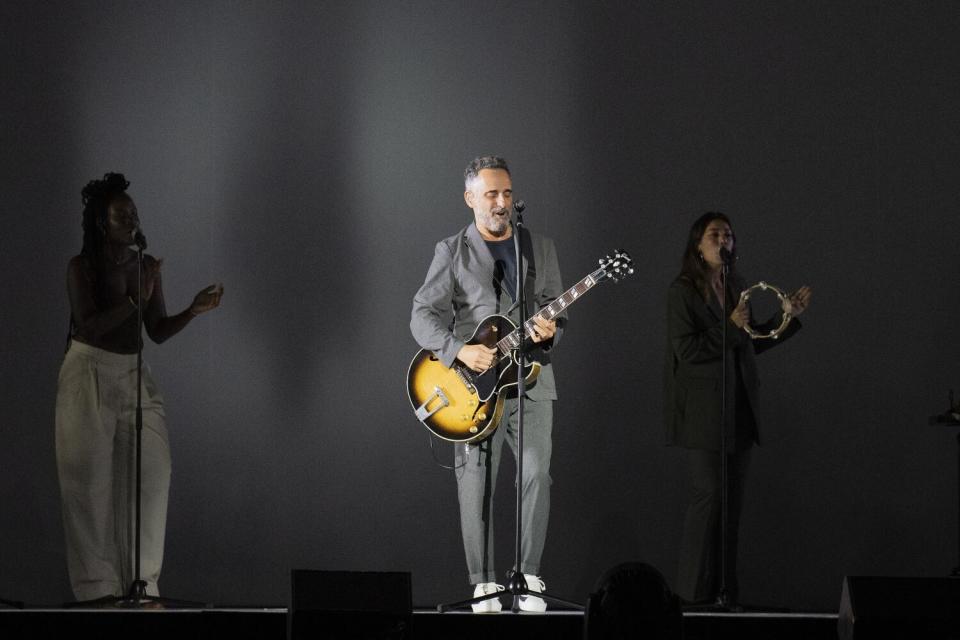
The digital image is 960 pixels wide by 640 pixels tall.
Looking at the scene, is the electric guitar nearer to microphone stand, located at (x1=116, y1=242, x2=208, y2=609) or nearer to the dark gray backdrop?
the dark gray backdrop

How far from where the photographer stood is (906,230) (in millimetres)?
6254

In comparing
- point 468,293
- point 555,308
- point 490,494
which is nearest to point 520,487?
point 490,494

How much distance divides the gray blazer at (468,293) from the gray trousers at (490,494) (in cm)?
15

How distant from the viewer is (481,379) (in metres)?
5.21

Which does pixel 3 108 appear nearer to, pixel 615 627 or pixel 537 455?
pixel 537 455

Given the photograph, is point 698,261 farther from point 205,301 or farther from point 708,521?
point 205,301

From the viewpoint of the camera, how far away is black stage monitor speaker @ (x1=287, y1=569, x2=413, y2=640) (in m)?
3.53

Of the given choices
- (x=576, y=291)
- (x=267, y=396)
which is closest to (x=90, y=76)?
(x=267, y=396)

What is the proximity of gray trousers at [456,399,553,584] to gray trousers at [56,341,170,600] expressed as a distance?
1.35 meters

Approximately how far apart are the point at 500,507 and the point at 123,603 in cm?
188

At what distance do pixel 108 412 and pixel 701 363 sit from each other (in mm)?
2567

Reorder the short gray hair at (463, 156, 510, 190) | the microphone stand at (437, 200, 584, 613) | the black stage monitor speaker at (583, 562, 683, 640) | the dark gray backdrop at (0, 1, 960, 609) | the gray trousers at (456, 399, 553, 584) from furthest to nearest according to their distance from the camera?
the dark gray backdrop at (0, 1, 960, 609), the short gray hair at (463, 156, 510, 190), the gray trousers at (456, 399, 553, 584), the microphone stand at (437, 200, 584, 613), the black stage monitor speaker at (583, 562, 683, 640)

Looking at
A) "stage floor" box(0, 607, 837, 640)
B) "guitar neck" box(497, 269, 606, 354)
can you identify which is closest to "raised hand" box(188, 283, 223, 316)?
"guitar neck" box(497, 269, 606, 354)

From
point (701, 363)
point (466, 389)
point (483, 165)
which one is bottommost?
point (466, 389)
